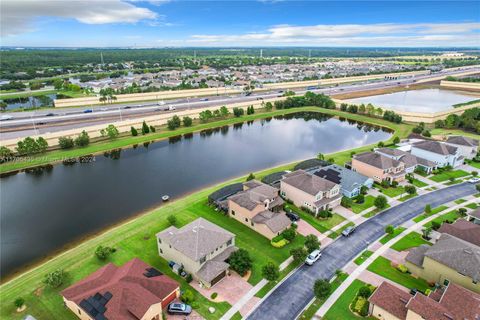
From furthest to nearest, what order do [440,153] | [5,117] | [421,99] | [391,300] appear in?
[421,99] → [5,117] → [440,153] → [391,300]

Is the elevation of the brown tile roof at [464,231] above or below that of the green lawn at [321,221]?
above

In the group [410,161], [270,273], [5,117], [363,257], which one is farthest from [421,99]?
[5,117]

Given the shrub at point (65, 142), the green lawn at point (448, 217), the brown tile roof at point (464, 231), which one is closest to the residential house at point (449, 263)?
the brown tile roof at point (464, 231)

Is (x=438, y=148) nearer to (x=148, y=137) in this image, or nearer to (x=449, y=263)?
(x=449, y=263)

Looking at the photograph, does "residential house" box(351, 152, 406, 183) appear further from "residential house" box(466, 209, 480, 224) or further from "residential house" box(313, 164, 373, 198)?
"residential house" box(466, 209, 480, 224)

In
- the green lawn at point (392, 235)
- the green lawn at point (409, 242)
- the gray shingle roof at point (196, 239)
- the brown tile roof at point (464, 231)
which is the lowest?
the green lawn at point (409, 242)

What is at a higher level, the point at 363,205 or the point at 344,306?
the point at 363,205

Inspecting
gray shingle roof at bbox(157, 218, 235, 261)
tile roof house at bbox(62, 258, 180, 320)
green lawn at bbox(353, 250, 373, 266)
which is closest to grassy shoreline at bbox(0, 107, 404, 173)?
gray shingle roof at bbox(157, 218, 235, 261)

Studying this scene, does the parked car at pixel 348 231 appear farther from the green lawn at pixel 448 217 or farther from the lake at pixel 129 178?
the lake at pixel 129 178
